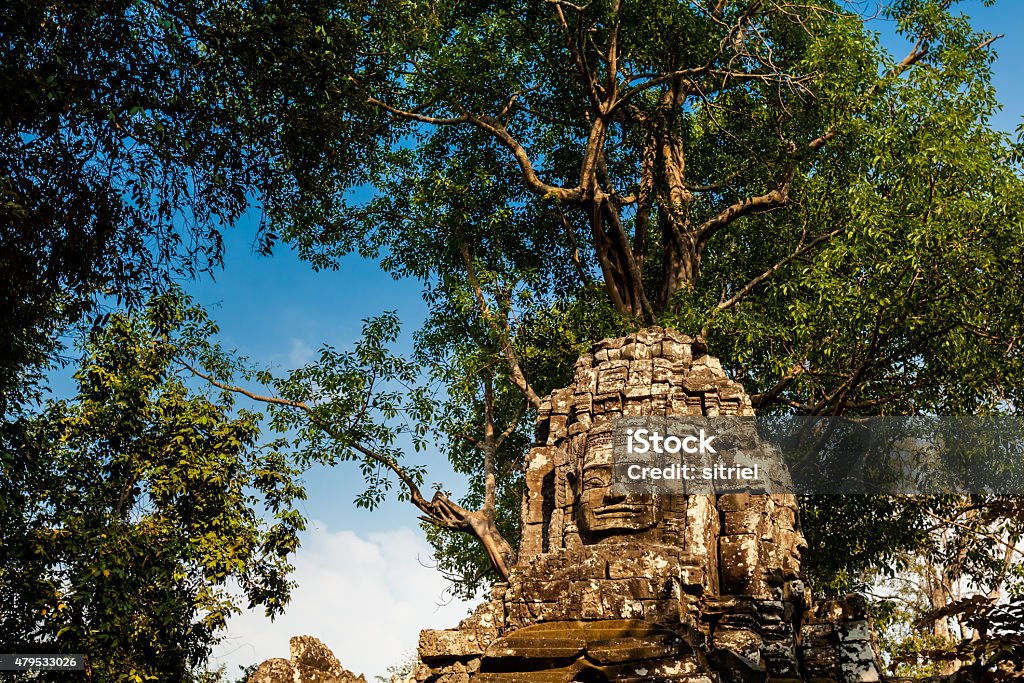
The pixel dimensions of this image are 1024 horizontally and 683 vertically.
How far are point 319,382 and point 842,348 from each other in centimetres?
1018

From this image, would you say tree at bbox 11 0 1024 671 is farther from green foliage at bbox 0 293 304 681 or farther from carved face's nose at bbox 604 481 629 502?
carved face's nose at bbox 604 481 629 502

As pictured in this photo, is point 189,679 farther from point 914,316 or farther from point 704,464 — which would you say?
point 914,316

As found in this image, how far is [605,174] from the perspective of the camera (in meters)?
21.6

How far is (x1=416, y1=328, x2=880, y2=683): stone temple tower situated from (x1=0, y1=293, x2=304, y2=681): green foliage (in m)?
6.55

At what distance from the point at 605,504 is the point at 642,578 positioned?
1845mm

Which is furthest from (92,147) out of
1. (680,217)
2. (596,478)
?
(680,217)

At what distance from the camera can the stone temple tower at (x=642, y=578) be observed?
9.35 metres

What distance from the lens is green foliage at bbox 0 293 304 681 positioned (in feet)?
50.6

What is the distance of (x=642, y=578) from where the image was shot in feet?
Result: 33.8

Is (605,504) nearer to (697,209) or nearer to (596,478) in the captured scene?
(596,478)

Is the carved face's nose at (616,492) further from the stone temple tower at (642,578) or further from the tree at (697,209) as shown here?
the tree at (697,209)

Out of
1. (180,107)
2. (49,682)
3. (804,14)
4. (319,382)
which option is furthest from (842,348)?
(49,682)
